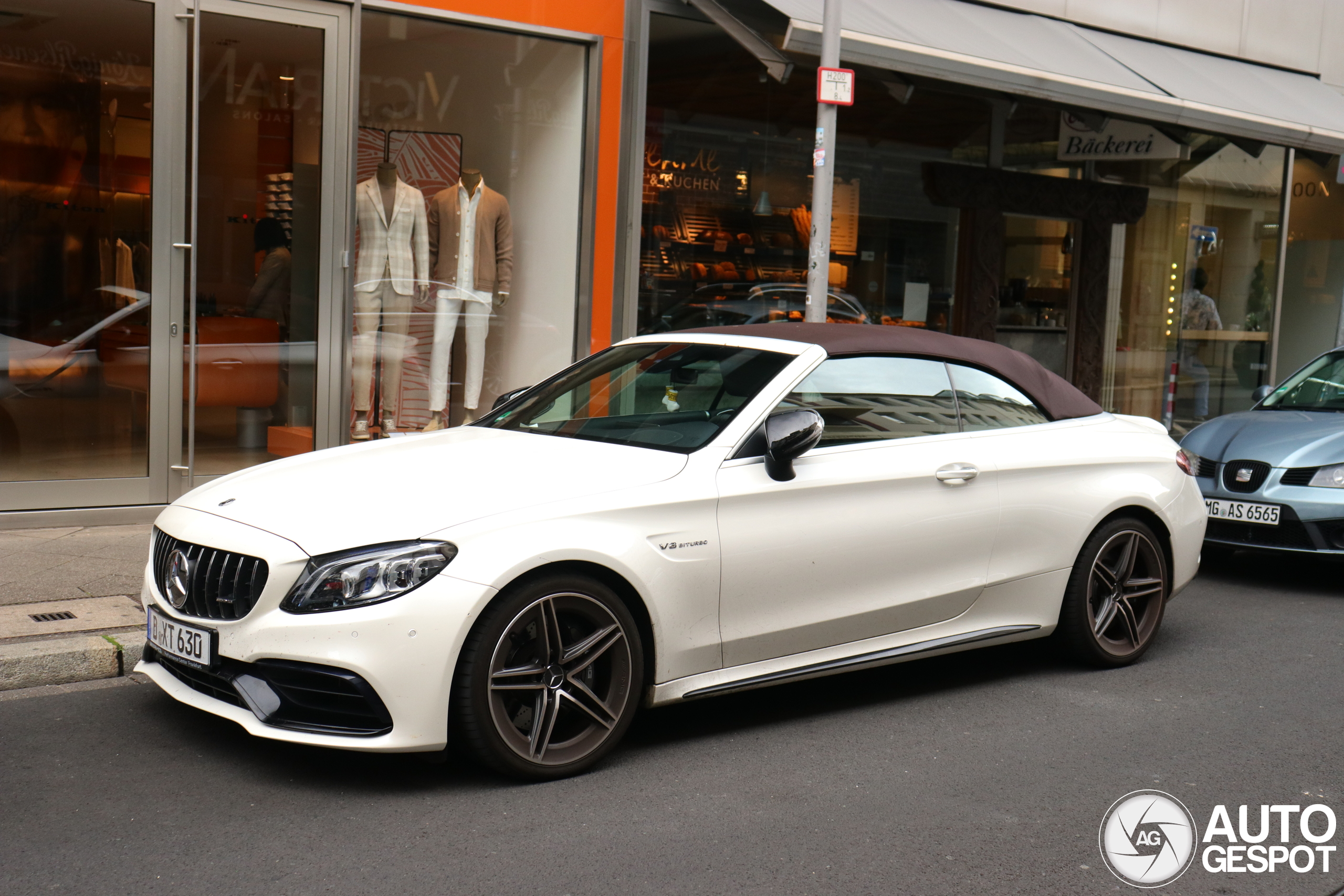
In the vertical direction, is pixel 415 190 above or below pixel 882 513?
above

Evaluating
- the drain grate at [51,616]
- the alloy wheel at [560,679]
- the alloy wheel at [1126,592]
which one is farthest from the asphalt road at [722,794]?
the drain grate at [51,616]

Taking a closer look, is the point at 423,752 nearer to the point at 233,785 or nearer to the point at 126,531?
the point at 233,785

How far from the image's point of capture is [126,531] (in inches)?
316

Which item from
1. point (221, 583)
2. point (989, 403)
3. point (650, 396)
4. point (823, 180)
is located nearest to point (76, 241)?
point (823, 180)

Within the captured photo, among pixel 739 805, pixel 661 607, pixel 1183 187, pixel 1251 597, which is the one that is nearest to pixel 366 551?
pixel 661 607

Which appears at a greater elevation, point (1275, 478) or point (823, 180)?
point (823, 180)

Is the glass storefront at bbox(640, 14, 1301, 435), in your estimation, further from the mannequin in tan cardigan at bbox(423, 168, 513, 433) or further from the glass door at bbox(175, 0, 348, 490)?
the glass door at bbox(175, 0, 348, 490)

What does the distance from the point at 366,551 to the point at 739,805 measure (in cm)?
142

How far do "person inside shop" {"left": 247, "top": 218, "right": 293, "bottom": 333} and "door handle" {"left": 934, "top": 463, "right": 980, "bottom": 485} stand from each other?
546 cm

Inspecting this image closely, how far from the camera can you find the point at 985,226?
14266 mm

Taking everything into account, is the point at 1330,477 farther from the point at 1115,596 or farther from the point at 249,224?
the point at 249,224

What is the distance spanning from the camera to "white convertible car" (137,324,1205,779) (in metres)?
4.02

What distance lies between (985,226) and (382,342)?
24.1ft

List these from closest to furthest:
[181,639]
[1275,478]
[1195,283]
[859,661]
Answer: [181,639], [859,661], [1275,478], [1195,283]
